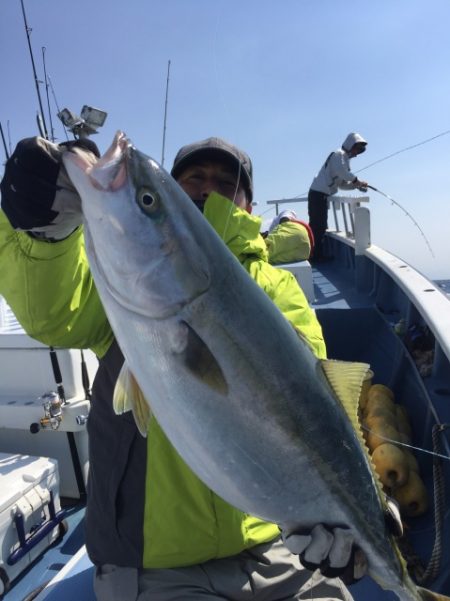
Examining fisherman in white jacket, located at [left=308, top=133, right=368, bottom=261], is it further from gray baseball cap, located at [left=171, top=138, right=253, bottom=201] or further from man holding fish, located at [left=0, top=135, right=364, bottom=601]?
man holding fish, located at [left=0, top=135, right=364, bottom=601]

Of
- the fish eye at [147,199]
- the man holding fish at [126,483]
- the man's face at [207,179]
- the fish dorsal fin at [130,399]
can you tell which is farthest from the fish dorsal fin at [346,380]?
the man's face at [207,179]

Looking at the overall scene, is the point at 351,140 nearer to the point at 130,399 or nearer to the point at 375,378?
the point at 375,378

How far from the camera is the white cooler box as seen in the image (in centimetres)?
303

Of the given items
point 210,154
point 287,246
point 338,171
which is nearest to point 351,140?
point 338,171

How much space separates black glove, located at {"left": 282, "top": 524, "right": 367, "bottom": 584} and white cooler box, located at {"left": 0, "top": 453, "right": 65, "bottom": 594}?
2.23 metres

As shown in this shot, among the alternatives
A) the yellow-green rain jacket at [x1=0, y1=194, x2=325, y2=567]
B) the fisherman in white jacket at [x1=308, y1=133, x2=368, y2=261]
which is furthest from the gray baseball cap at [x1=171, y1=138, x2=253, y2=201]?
the fisherman in white jacket at [x1=308, y1=133, x2=368, y2=261]

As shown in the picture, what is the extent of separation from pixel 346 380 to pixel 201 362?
60 cm

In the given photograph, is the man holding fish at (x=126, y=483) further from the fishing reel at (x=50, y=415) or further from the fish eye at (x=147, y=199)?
the fishing reel at (x=50, y=415)

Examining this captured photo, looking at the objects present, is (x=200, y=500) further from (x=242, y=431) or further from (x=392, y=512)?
(x=392, y=512)

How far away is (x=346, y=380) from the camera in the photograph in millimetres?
1702

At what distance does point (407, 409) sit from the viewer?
421cm

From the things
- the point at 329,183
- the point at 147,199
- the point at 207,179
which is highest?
the point at 329,183

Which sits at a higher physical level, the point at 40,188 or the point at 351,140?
the point at 351,140

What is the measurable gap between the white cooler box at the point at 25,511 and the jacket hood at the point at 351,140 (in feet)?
27.2
